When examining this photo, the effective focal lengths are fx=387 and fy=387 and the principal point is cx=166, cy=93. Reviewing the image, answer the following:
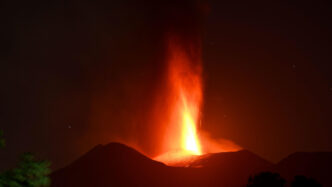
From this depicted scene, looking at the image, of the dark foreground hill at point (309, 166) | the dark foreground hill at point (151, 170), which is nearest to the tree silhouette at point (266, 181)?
the dark foreground hill at point (151, 170)

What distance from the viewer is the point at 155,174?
283 ft

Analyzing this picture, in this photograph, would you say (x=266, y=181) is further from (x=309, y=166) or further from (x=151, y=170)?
(x=309, y=166)

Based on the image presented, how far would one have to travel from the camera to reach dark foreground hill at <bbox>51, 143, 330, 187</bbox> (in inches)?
3219

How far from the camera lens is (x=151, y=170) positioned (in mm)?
88062

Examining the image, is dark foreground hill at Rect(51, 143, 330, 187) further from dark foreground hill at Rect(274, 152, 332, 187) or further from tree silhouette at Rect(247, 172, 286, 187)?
tree silhouette at Rect(247, 172, 286, 187)

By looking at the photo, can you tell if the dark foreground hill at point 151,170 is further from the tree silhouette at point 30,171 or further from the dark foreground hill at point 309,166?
the tree silhouette at point 30,171

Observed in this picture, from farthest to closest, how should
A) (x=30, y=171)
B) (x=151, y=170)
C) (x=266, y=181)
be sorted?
(x=151, y=170)
(x=266, y=181)
(x=30, y=171)

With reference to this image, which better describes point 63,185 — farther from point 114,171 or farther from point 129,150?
point 129,150

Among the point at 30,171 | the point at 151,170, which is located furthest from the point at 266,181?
the point at 151,170

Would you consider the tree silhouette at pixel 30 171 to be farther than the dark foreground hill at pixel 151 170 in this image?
No

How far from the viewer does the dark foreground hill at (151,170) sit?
81750 millimetres

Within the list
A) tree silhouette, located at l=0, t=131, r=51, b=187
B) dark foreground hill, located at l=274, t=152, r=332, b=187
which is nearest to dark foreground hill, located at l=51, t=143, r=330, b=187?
dark foreground hill, located at l=274, t=152, r=332, b=187

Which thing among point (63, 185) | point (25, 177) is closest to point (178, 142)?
point (63, 185)

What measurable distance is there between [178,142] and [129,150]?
15473mm
